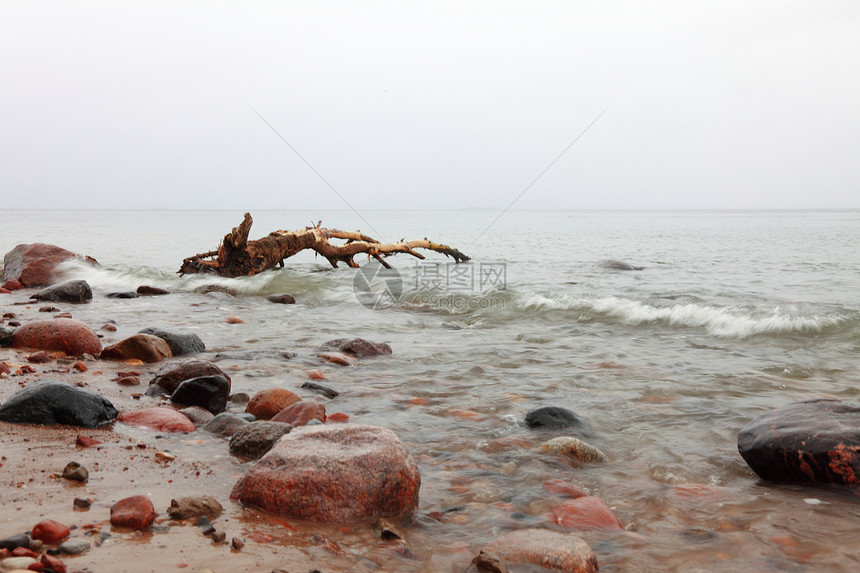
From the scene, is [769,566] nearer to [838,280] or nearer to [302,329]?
[302,329]

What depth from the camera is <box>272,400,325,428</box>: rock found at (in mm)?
4250

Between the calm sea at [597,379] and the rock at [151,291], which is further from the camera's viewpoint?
the rock at [151,291]

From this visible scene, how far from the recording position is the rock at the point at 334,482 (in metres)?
2.84

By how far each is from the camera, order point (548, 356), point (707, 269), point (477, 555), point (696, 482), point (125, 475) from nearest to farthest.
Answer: point (477, 555) < point (125, 475) < point (696, 482) < point (548, 356) < point (707, 269)

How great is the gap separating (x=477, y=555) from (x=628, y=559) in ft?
2.29

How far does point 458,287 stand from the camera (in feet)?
45.6

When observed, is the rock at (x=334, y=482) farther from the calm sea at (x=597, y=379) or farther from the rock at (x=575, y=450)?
the rock at (x=575, y=450)

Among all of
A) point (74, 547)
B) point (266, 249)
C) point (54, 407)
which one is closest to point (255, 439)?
point (54, 407)

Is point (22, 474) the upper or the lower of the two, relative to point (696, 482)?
upper

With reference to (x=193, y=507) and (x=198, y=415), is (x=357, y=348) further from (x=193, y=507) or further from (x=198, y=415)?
(x=193, y=507)

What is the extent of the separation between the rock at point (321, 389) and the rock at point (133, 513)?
2665mm

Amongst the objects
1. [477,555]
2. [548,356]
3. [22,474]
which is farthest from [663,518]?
[548,356]

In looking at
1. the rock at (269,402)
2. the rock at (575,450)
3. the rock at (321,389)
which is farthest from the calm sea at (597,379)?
the rock at (269,402)

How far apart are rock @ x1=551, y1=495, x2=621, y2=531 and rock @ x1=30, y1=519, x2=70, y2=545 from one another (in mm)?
2191
